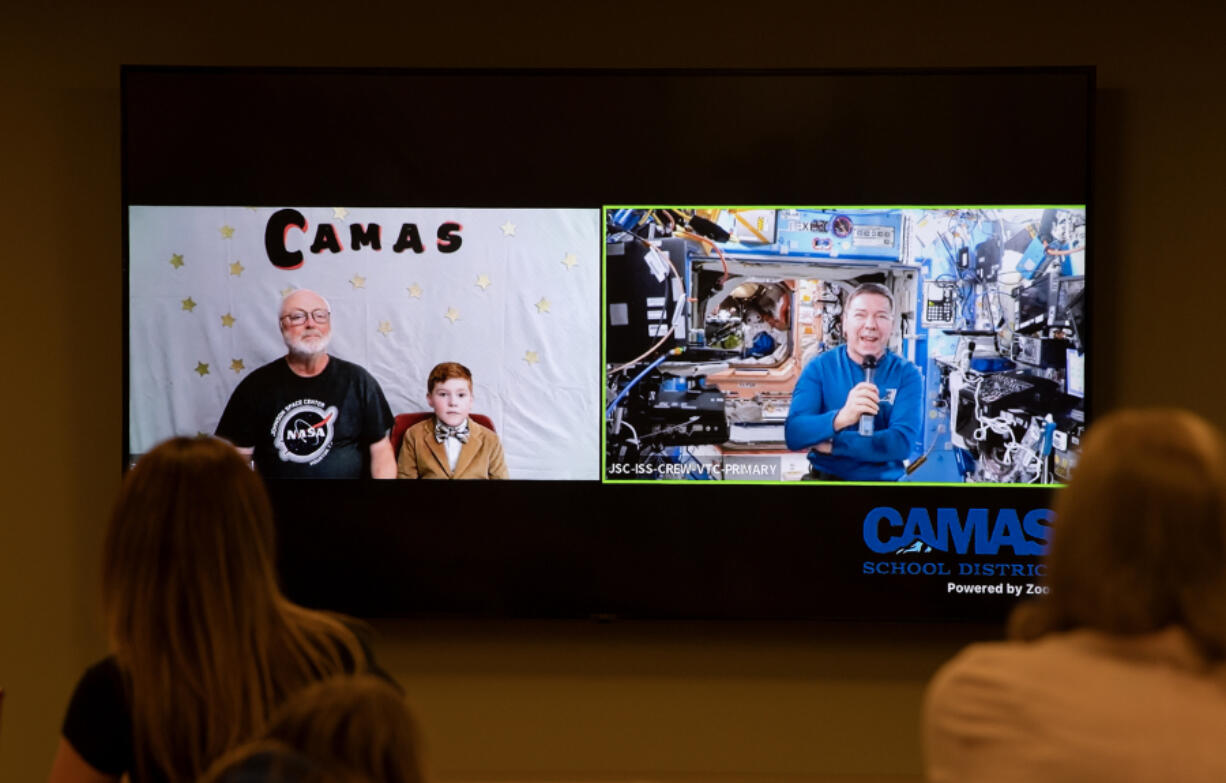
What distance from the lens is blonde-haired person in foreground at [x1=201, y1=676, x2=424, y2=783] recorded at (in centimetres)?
89

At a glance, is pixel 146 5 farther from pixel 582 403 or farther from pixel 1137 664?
pixel 1137 664

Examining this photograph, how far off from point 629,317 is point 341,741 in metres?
2.47

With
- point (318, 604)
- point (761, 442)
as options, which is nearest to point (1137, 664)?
point (761, 442)

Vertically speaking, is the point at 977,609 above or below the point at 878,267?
below

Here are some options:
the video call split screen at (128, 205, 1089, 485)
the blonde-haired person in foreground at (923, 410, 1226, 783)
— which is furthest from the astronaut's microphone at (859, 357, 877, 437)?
the blonde-haired person in foreground at (923, 410, 1226, 783)

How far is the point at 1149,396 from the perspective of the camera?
340 centimetres

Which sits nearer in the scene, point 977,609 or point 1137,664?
point 1137,664

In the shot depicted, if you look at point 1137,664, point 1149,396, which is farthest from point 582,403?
point 1137,664

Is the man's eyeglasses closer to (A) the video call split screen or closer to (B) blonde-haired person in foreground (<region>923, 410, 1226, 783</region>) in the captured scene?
(A) the video call split screen

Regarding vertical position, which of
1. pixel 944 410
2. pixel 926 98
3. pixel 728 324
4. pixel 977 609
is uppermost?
pixel 926 98

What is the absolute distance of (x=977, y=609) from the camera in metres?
3.34

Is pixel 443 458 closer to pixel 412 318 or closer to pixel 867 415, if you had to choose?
pixel 412 318

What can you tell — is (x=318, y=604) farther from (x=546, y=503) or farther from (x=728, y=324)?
(x=728, y=324)

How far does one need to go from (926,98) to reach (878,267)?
503mm
